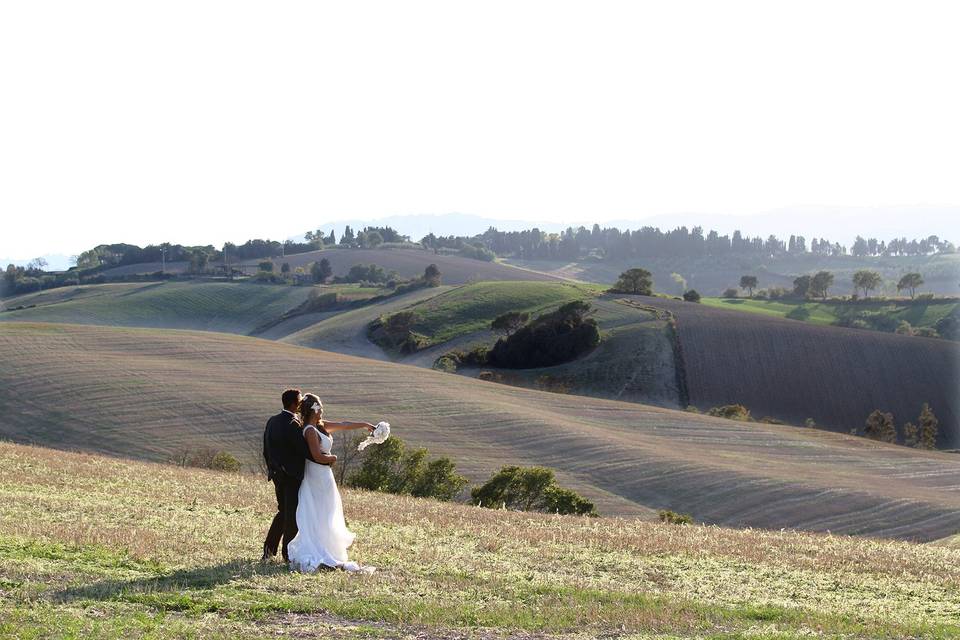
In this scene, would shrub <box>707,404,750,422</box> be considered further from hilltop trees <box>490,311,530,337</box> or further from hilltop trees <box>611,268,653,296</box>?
hilltop trees <box>611,268,653,296</box>

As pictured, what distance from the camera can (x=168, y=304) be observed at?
536 feet

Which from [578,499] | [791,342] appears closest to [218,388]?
[578,499]

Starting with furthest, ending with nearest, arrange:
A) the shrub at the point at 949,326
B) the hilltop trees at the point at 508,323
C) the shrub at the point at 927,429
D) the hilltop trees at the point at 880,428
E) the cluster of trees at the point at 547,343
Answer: the shrub at the point at 949,326 < the hilltop trees at the point at 508,323 < the cluster of trees at the point at 547,343 < the hilltop trees at the point at 880,428 < the shrub at the point at 927,429

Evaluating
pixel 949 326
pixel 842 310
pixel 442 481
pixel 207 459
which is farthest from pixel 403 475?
pixel 842 310

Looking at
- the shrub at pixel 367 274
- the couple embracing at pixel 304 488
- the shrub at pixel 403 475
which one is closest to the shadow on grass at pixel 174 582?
the couple embracing at pixel 304 488

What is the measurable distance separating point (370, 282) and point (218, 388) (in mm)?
122954

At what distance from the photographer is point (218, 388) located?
62.8 meters

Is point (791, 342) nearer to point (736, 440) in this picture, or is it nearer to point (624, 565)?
point (736, 440)

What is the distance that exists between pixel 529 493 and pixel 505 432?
16.8 meters

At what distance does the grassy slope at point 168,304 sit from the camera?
500 feet

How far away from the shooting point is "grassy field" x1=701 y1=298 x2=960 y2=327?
5404 inches

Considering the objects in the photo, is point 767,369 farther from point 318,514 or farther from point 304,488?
point 318,514

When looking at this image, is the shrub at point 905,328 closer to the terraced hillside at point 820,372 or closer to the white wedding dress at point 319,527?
the terraced hillside at point 820,372

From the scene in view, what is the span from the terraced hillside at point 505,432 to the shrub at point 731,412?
1405cm
